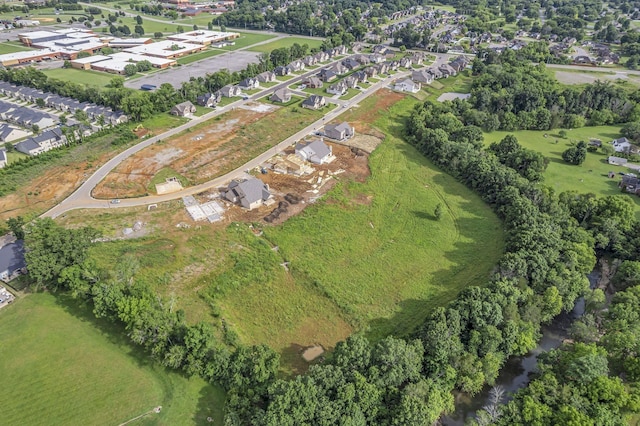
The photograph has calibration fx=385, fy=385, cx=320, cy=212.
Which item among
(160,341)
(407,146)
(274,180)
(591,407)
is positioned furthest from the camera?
(407,146)

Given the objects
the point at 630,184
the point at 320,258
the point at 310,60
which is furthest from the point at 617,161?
the point at 310,60

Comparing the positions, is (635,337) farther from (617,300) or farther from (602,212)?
(602,212)

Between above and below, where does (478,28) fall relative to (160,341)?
above

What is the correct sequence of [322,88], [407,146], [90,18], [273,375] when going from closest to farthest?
[273,375], [407,146], [322,88], [90,18]

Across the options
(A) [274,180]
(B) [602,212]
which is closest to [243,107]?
(A) [274,180]

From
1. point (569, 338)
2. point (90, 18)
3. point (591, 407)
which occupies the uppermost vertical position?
point (90, 18)

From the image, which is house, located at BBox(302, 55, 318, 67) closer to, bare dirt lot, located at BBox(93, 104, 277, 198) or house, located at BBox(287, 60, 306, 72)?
house, located at BBox(287, 60, 306, 72)

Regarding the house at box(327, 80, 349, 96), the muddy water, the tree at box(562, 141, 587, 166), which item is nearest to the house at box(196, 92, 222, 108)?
the house at box(327, 80, 349, 96)
